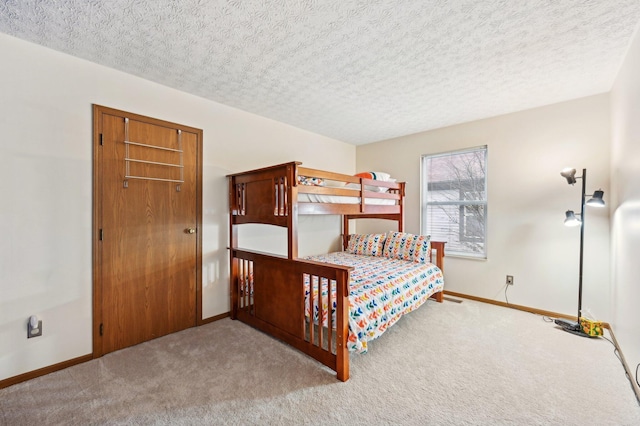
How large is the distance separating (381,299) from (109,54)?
115 inches

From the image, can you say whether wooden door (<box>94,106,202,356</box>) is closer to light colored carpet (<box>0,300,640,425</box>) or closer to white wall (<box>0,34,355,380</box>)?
white wall (<box>0,34,355,380</box>)

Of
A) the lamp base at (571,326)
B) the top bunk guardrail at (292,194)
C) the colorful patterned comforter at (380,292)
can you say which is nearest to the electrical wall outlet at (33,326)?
the top bunk guardrail at (292,194)

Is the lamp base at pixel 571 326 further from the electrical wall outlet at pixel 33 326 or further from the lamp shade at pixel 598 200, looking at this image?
the electrical wall outlet at pixel 33 326

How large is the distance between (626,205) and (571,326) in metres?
1.32

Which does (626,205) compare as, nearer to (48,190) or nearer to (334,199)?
(334,199)

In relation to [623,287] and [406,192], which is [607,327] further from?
[406,192]

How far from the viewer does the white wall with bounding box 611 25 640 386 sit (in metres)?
1.83

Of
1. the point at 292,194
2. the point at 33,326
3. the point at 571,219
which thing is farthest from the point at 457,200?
the point at 33,326

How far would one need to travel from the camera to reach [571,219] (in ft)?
8.71

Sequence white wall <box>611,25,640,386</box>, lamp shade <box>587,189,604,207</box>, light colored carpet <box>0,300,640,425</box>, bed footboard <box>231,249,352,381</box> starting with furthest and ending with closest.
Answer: lamp shade <box>587,189,604,207</box> < bed footboard <box>231,249,352,381</box> < white wall <box>611,25,640,386</box> < light colored carpet <box>0,300,640,425</box>

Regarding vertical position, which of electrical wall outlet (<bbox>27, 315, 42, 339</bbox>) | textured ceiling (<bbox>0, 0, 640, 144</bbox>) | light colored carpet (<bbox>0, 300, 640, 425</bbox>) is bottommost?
light colored carpet (<bbox>0, 300, 640, 425</bbox>)

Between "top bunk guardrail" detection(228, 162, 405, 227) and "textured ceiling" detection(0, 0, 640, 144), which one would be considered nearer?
"textured ceiling" detection(0, 0, 640, 144)


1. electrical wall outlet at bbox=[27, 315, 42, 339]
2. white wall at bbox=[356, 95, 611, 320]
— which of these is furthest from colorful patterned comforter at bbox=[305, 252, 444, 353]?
electrical wall outlet at bbox=[27, 315, 42, 339]

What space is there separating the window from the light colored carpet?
1.42 m
